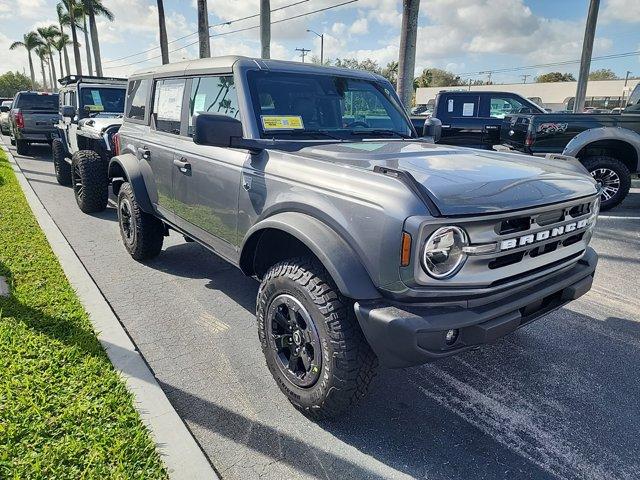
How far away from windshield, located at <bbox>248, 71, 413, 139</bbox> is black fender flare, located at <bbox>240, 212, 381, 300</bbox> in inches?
36.0

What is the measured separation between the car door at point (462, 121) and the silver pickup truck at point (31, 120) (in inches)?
443

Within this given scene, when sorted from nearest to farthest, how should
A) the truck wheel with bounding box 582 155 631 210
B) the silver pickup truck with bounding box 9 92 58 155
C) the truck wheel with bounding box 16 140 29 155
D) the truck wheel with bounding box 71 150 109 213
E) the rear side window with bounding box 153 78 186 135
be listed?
the rear side window with bounding box 153 78 186 135
the truck wheel with bounding box 71 150 109 213
the truck wheel with bounding box 582 155 631 210
the silver pickup truck with bounding box 9 92 58 155
the truck wheel with bounding box 16 140 29 155

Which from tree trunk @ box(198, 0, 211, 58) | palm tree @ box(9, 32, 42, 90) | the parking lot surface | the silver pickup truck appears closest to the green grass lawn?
the parking lot surface

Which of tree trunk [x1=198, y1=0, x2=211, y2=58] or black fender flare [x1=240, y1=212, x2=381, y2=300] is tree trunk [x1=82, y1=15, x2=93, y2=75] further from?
black fender flare [x1=240, y1=212, x2=381, y2=300]

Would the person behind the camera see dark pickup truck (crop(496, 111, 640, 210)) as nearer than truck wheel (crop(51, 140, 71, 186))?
Yes

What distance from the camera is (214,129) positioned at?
2.73m

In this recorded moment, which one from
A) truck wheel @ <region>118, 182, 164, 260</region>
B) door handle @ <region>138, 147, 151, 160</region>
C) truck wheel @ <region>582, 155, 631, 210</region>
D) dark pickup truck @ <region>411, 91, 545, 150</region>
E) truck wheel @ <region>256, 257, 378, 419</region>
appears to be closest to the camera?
truck wheel @ <region>256, 257, 378, 419</region>

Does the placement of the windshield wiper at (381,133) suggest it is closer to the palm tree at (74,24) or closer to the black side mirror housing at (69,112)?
the black side mirror housing at (69,112)

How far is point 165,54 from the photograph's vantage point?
20.8 m

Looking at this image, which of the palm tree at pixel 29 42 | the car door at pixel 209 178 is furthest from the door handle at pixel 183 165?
the palm tree at pixel 29 42

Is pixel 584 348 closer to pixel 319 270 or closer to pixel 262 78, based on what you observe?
pixel 319 270

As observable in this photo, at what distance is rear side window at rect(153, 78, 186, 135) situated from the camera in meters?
4.05

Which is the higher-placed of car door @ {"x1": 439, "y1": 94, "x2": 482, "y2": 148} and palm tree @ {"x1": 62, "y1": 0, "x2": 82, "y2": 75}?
palm tree @ {"x1": 62, "y1": 0, "x2": 82, "y2": 75}

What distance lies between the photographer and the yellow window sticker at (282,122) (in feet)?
10.4
